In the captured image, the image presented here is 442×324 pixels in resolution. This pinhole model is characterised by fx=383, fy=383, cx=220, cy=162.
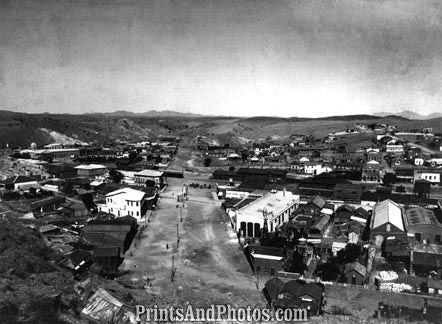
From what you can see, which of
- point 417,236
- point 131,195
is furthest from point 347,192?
point 131,195

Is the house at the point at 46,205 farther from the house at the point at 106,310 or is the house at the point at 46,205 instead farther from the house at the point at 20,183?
the house at the point at 106,310

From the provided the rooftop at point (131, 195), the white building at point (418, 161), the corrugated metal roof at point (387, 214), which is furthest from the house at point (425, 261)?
the white building at point (418, 161)

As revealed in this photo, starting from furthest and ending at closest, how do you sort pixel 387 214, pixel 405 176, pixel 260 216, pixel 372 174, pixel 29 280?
pixel 372 174
pixel 405 176
pixel 260 216
pixel 387 214
pixel 29 280

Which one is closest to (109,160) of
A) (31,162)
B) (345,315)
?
(31,162)

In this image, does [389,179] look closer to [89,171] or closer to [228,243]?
[228,243]

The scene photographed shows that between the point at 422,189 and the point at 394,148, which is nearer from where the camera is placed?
the point at 422,189

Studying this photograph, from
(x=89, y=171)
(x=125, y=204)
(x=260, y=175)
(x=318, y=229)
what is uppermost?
(x=89, y=171)

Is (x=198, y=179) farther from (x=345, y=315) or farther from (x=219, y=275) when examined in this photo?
(x=345, y=315)
